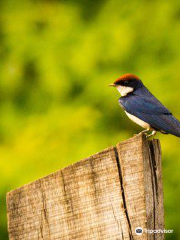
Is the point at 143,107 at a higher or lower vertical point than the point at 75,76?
lower

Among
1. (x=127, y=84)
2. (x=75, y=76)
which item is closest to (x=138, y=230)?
(x=127, y=84)

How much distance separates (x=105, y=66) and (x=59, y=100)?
39 cm

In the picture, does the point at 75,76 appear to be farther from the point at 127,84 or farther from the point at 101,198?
the point at 101,198

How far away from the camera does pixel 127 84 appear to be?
435cm

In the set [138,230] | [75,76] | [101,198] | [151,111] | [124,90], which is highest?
[75,76]

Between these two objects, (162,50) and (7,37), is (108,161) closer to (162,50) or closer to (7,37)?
(162,50)

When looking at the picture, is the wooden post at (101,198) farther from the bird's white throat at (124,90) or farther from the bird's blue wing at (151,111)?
the bird's white throat at (124,90)

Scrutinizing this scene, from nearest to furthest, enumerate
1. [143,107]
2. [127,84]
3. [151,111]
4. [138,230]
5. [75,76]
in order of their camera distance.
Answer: [138,230] → [151,111] → [143,107] → [127,84] → [75,76]

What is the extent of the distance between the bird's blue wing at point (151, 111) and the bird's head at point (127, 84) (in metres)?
0.05

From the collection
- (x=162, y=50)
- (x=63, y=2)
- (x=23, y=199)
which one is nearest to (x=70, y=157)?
(x=162, y=50)

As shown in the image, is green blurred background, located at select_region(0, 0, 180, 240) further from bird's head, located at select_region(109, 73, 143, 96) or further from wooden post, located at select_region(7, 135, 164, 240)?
wooden post, located at select_region(7, 135, 164, 240)

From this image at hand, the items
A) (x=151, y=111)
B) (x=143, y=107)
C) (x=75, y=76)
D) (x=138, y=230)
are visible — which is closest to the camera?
(x=138, y=230)

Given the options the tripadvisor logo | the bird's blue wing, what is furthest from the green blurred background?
the tripadvisor logo

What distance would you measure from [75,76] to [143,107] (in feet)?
2.55
